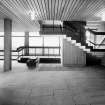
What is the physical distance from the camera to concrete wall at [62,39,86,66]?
9.27 m

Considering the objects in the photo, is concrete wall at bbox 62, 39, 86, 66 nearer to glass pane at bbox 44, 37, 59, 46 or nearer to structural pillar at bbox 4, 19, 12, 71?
glass pane at bbox 44, 37, 59, 46

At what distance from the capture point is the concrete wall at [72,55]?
9266mm

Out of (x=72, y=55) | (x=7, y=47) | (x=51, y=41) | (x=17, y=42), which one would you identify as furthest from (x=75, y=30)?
(x=17, y=42)

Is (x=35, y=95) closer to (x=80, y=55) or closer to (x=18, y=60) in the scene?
(x=80, y=55)

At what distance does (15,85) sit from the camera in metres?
4.98

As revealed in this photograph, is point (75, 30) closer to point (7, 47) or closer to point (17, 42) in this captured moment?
point (7, 47)

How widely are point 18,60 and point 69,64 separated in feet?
16.4

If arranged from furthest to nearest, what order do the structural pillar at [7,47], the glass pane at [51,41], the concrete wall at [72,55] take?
the glass pane at [51,41] < the concrete wall at [72,55] < the structural pillar at [7,47]

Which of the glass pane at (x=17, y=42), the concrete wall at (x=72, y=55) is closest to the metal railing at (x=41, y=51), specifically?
the glass pane at (x=17, y=42)

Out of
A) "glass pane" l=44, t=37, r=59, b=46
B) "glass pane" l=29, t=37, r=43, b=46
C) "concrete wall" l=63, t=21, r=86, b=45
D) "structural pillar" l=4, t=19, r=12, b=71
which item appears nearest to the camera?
"structural pillar" l=4, t=19, r=12, b=71

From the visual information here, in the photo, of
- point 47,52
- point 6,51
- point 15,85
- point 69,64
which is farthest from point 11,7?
point 47,52

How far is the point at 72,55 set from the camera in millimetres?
9297

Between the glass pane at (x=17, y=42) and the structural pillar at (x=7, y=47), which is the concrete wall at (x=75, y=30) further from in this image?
the glass pane at (x=17, y=42)

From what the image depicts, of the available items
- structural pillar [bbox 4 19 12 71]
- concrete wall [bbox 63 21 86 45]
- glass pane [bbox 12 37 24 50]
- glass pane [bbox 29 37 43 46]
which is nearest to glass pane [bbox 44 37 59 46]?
glass pane [bbox 29 37 43 46]
